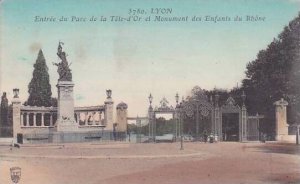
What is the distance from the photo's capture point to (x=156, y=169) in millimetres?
10125

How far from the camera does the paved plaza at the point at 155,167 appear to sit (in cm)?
916

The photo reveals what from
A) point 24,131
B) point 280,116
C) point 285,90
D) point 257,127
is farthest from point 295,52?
point 24,131

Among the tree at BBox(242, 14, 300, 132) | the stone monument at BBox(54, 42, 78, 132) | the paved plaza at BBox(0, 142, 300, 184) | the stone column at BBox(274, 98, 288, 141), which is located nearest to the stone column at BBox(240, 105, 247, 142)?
the tree at BBox(242, 14, 300, 132)

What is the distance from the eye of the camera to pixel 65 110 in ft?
58.2

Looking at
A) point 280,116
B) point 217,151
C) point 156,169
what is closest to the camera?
point 156,169

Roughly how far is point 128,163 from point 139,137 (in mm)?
7392

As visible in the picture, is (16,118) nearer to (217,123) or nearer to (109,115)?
(109,115)

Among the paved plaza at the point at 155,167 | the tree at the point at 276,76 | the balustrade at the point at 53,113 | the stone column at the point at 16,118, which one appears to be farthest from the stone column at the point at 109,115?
the paved plaza at the point at 155,167

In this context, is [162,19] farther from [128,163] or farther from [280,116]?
[280,116]

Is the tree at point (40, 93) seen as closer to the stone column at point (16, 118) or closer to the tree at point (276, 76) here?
the stone column at point (16, 118)

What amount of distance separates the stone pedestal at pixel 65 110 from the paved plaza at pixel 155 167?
16.3 feet

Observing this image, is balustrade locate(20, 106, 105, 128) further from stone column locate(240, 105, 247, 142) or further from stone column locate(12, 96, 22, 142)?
stone column locate(240, 105, 247, 142)

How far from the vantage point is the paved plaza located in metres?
9.16

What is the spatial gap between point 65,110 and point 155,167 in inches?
314
